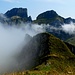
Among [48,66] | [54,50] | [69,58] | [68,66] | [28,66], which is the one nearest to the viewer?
[48,66]

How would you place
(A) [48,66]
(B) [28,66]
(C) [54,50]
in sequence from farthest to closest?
(B) [28,66] → (C) [54,50] → (A) [48,66]

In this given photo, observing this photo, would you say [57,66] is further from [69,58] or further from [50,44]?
[50,44]

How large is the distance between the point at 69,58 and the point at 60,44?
89.8 ft

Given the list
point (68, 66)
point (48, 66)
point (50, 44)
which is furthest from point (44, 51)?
point (48, 66)

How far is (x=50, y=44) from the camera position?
648ft

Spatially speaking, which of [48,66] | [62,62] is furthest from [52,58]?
[48,66]

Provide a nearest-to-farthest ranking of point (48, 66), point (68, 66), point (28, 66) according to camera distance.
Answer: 1. point (48, 66)
2. point (68, 66)
3. point (28, 66)

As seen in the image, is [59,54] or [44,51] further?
[44,51]

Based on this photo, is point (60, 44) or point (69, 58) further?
point (60, 44)

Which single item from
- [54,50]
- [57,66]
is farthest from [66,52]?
[57,66]

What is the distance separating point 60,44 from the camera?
198500 millimetres

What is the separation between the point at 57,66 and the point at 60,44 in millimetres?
51593

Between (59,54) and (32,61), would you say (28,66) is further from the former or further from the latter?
(59,54)

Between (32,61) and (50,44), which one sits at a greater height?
(50,44)
